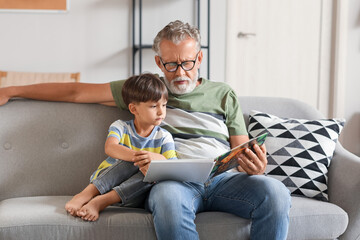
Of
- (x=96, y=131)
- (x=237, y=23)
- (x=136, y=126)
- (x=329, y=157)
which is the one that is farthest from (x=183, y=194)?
(x=237, y=23)

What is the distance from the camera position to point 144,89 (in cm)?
177

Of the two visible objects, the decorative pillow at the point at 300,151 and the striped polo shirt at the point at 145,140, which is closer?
the striped polo shirt at the point at 145,140

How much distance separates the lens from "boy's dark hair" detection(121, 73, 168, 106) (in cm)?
177

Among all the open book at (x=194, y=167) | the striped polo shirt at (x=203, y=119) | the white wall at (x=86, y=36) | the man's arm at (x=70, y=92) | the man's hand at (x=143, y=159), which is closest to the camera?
the open book at (x=194, y=167)

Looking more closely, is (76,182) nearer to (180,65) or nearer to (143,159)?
(143,159)

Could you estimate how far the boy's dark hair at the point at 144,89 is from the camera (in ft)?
5.79

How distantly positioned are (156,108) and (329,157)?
2.56 feet

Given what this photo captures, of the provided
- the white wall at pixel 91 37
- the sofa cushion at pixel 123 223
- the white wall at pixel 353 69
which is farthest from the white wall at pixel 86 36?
the sofa cushion at pixel 123 223

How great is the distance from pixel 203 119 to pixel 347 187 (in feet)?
2.04

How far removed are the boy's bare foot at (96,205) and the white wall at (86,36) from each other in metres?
2.69

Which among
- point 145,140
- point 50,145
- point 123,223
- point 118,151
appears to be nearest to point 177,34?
point 145,140

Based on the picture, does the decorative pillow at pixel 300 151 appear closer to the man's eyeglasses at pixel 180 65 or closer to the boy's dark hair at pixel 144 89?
the man's eyeglasses at pixel 180 65

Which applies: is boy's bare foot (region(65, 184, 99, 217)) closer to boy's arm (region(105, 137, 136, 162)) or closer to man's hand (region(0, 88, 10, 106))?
boy's arm (region(105, 137, 136, 162))

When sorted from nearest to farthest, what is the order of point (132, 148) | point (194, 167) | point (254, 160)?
point (194, 167) < point (254, 160) < point (132, 148)
